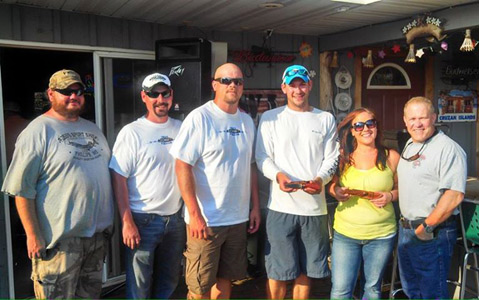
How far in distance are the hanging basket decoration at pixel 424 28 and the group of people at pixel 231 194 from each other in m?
1.66

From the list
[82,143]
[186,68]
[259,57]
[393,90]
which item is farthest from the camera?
[393,90]

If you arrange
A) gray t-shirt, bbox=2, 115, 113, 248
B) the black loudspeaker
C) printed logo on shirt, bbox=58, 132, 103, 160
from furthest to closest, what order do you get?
1. the black loudspeaker
2. printed logo on shirt, bbox=58, 132, 103, 160
3. gray t-shirt, bbox=2, 115, 113, 248

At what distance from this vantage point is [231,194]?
2553 mm

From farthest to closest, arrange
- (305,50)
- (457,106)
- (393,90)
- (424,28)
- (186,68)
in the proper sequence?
(457,106) → (393,90) → (305,50) → (424,28) → (186,68)

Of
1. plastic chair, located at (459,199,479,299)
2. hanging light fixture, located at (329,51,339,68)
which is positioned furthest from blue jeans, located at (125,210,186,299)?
hanging light fixture, located at (329,51,339,68)

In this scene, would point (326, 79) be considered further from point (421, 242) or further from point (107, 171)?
point (107, 171)

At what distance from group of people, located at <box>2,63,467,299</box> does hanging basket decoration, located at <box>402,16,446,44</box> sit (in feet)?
5.44

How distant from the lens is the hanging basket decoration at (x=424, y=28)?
3820mm

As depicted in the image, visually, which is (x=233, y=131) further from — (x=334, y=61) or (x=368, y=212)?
(x=334, y=61)

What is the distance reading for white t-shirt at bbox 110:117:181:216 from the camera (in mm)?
2537

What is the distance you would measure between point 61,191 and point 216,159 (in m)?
0.83

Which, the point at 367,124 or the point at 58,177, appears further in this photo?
the point at 367,124

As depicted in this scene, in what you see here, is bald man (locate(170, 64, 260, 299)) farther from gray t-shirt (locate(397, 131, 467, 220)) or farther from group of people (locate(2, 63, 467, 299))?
gray t-shirt (locate(397, 131, 467, 220))

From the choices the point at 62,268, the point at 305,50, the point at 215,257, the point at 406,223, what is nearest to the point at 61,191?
the point at 62,268
